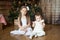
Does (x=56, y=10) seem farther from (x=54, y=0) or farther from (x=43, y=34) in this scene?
(x=43, y=34)

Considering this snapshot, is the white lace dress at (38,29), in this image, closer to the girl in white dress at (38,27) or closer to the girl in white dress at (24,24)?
the girl in white dress at (38,27)

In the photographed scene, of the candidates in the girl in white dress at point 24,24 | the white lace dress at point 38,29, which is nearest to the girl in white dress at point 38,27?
the white lace dress at point 38,29

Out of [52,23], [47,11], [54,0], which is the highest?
[54,0]

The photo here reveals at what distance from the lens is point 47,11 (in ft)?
11.7

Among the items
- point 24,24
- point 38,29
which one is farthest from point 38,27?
point 24,24

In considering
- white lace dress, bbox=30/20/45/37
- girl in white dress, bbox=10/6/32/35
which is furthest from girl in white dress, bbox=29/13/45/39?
girl in white dress, bbox=10/6/32/35

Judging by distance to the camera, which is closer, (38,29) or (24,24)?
(38,29)

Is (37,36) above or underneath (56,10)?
underneath

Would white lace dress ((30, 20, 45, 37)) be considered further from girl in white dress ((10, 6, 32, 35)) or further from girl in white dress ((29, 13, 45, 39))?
girl in white dress ((10, 6, 32, 35))

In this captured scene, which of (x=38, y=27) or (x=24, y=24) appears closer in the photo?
(x=38, y=27)

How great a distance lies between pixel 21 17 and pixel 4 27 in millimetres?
550

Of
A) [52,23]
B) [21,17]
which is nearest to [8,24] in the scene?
[21,17]

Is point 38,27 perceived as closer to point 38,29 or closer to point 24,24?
point 38,29

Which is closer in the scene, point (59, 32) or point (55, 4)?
point (59, 32)
